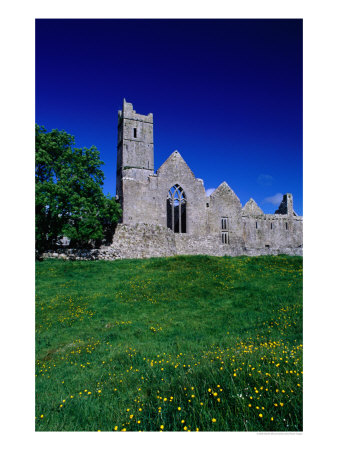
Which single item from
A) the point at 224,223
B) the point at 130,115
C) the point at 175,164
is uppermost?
the point at 130,115

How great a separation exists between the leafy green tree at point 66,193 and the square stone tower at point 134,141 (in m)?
12.8

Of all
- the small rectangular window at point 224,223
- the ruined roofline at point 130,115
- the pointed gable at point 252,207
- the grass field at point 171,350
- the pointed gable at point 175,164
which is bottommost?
the grass field at point 171,350

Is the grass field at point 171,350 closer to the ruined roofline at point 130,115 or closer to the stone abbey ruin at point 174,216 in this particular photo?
the stone abbey ruin at point 174,216

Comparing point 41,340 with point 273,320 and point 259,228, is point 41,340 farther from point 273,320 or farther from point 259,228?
point 259,228

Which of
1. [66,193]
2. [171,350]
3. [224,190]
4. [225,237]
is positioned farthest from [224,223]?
[171,350]

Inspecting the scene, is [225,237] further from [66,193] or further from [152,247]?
[66,193]

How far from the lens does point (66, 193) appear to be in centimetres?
2089

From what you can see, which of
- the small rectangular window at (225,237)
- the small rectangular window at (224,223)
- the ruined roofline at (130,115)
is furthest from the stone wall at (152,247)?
the ruined roofline at (130,115)

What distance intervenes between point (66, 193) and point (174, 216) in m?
15.6

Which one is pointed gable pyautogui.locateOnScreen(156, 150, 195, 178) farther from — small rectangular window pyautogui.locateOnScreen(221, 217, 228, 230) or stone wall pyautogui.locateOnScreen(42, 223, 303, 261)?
stone wall pyautogui.locateOnScreen(42, 223, 303, 261)

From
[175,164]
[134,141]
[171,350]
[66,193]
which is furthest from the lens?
[134,141]

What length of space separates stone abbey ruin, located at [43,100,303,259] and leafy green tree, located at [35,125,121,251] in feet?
7.43

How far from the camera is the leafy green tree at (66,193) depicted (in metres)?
20.5
